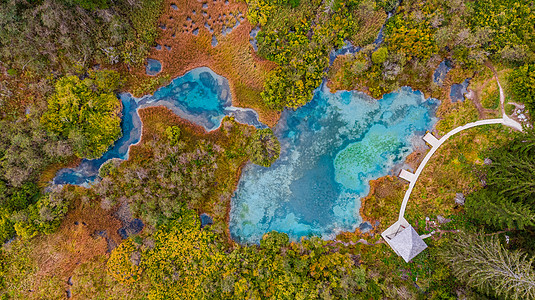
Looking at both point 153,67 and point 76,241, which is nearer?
point 76,241

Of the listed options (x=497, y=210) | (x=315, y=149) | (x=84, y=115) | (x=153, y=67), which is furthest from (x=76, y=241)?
(x=497, y=210)

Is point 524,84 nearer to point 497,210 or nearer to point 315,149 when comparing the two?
point 497,210

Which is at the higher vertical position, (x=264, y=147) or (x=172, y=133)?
(x=172, y=133)

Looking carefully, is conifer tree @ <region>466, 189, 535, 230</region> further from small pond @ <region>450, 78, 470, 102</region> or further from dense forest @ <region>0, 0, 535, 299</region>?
small pond @ <region>450, 78, 470, 102</region>

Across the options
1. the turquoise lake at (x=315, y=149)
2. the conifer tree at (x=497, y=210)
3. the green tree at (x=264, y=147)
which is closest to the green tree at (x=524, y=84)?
the turquoise lake at (x=315, y=149)

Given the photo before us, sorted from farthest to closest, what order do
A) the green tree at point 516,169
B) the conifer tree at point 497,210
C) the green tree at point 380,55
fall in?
the green tree at point 380,55 → the green tree at point 516,169 → the conifer tree at point 497,210

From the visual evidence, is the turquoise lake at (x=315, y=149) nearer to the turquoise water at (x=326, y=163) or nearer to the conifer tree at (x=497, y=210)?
the turquoise water at (x=326, y=163)

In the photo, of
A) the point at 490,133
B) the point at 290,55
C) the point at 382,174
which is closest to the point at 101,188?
the point at 290,55
